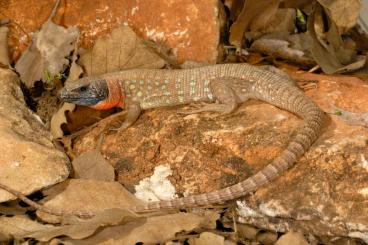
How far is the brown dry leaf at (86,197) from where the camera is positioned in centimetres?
293

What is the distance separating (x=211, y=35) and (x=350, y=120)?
1330 mm

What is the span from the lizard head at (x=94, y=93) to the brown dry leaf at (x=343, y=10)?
174cm

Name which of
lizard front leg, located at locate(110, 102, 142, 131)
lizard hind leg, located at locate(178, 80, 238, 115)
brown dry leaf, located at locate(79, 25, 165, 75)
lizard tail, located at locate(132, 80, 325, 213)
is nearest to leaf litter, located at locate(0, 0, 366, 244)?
brown dry leaf, located at locate(79, 25, 165, 75)

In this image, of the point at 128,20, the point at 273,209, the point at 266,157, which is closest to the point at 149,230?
the point at 273,209

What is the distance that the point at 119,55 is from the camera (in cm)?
397

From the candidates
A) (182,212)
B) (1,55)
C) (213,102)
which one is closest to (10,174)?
(182,212)

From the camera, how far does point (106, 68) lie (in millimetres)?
4055

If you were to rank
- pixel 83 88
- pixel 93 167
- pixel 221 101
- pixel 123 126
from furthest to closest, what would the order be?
pixel 83 88 → pixel 221 101 → pixel 123 126 → pixel 93 167

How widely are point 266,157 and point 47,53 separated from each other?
77.5 inches

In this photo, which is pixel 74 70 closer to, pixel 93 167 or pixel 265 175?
pixel 93 167

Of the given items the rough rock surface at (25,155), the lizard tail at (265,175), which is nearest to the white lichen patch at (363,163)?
the lizard tail at (265,175)

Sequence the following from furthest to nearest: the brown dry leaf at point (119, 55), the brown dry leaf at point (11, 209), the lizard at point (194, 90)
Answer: the brown dry leaf at point (119, 55) → the lizard at point (194, 90) → the brown dry leaf at point (11, 209)

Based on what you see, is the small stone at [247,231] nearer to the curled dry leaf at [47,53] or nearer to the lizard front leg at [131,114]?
the lizard front leg at [131,114]

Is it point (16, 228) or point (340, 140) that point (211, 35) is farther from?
point (16, 228)
